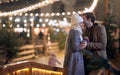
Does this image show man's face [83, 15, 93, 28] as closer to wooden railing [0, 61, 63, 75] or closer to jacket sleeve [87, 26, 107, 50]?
jacket sleeve [87, 26, 107, 50]

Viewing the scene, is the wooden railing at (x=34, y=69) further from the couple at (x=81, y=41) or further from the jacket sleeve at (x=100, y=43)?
the jacket sleeve at (x=100, y=43)

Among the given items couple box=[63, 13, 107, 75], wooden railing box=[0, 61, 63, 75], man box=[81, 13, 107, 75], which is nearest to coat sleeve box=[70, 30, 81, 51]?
couple box=[63, 13, 107, 75]

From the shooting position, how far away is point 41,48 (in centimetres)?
1167

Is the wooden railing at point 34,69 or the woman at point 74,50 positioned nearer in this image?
the woman at point 74,50

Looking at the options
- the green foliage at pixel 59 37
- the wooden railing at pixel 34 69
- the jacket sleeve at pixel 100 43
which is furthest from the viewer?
the green foliage at pixel 59 37

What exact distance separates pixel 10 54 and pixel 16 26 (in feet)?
5.58

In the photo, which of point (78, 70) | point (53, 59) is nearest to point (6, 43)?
point (53, 59)

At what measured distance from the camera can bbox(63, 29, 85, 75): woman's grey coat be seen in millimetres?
3395

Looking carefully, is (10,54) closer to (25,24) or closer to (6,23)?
(6,23)

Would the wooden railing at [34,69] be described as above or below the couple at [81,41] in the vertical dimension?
below

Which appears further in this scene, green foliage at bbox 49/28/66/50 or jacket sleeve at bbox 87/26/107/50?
green foliage at bbox 49/28/66/50

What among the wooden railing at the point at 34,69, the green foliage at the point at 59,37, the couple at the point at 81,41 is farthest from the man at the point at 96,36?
the green foliage at the point at 59,37

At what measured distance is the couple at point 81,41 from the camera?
11.1 feet

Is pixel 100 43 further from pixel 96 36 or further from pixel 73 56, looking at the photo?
Result: pixel 73 56
